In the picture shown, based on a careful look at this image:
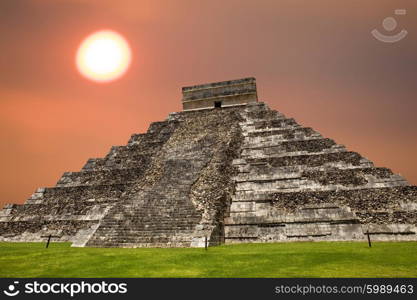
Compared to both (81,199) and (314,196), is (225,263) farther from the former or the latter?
(81,199)

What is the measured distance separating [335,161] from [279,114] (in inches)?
296

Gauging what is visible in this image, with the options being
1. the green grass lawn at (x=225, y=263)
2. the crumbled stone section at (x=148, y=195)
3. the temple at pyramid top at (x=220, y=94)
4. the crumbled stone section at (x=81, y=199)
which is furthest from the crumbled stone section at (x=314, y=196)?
the temple at pyramid top at (x=220, y=94)

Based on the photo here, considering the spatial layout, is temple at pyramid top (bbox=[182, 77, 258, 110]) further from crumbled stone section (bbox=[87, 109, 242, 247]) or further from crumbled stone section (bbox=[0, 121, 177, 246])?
crumbled stone section (bbox=[0, 121, 177, 246])

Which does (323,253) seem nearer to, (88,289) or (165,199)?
(88,289)

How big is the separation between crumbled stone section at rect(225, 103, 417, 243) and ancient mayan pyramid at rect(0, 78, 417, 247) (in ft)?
0.15

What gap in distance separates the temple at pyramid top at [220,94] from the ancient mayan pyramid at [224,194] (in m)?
4.01

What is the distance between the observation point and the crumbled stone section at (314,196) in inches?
572

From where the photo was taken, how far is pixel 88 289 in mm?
6680

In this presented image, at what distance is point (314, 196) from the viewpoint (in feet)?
53.7

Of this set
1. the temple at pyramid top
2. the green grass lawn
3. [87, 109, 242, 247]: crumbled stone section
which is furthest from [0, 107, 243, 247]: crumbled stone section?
the green grass lawn

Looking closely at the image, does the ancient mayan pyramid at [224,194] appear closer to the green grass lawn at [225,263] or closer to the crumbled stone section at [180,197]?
the crumbled stone section at [180,197]

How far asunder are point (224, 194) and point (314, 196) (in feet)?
14.4

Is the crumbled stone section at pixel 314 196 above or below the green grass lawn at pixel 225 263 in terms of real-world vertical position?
above

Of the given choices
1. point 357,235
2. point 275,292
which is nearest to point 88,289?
point 275,292
